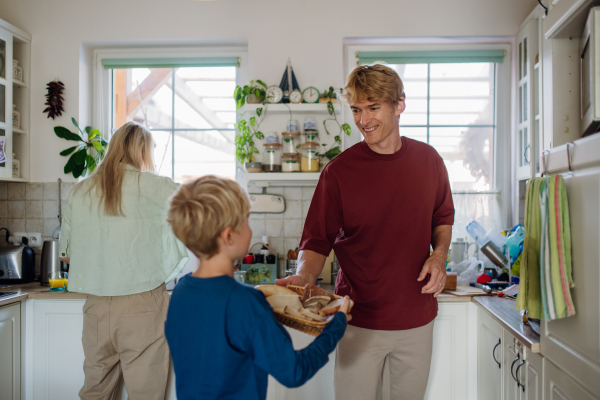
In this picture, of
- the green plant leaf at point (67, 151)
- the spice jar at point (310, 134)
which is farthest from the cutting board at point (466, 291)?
the green plant leaf at point (67, 151)

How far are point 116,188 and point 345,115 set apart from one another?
1.61m

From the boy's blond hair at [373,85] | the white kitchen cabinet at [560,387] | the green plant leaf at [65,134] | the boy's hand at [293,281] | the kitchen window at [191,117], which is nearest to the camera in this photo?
the white kitchen cabinet at [560,387]

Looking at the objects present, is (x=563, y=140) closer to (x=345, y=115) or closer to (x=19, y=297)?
(x=345, y=115)

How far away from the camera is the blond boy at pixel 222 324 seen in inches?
38.2

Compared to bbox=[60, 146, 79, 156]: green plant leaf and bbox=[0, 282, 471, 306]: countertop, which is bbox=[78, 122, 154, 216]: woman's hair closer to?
bbox=[0, 282, 471, 306]: countertop

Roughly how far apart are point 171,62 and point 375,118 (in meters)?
2.05

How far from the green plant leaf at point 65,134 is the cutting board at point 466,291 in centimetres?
238

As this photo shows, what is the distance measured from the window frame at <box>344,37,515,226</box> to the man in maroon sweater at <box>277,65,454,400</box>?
147 cm

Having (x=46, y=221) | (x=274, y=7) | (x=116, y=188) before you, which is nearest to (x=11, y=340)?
(x=46, y=221)

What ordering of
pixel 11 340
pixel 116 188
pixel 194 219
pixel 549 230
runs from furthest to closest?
pixel 11 340, pixel 116 188, pixel 549 230, pixel 194 219

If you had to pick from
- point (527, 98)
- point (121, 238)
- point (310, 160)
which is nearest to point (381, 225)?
point (121, 238)

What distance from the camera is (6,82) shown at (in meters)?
2.73

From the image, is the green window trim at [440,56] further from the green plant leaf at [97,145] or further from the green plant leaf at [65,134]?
the green plant leaf at [65,134]

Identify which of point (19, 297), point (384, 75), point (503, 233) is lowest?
point (19, 297)
